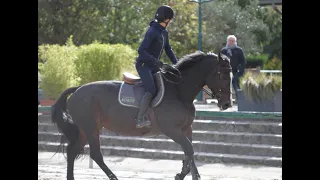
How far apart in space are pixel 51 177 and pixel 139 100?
2.17 m

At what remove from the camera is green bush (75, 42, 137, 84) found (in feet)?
63.0

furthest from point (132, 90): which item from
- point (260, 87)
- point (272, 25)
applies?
point (272, 25)

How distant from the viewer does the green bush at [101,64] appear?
19.2 m

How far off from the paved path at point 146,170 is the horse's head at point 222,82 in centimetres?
185

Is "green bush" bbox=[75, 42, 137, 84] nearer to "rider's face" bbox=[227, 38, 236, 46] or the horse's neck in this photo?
"rider's face" bbox=[227, 38, 236, 46]

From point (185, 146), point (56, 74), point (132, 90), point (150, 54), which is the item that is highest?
point (150, 54)

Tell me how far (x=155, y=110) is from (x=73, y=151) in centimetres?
159

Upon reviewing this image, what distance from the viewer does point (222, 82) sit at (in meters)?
11.1

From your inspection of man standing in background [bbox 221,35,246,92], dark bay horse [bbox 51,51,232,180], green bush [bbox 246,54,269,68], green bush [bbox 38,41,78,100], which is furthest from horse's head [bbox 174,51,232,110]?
green bush [bbox 246,54,269,68]

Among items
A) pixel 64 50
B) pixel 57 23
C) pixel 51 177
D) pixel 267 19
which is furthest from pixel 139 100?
pixel 267 19

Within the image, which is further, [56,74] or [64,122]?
[56,74]

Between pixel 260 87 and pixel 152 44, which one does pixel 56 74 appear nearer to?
pixel 260 87

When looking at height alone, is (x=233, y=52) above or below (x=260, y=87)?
above
